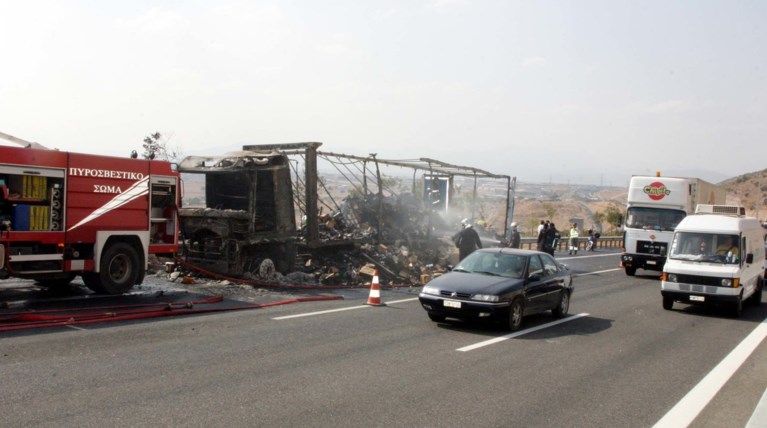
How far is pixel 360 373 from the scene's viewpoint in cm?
859

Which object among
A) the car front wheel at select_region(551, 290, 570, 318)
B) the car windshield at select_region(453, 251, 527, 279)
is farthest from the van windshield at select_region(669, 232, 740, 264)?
the car windshield at select_region(453, 251, 527, 279)

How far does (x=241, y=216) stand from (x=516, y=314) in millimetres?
7484

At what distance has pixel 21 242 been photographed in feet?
42.4

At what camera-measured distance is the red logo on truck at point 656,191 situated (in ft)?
80.7

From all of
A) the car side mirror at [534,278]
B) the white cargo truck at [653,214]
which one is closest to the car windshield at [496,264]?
the car side mirror at [534,278]

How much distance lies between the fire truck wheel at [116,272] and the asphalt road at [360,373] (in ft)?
10.2

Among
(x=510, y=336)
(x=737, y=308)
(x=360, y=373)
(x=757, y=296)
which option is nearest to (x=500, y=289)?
(x=510, y=336)

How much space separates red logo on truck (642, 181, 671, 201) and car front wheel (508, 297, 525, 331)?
46.5ft

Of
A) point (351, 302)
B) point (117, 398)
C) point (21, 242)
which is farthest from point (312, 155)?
point (117, 398)

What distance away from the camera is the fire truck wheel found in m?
14.1

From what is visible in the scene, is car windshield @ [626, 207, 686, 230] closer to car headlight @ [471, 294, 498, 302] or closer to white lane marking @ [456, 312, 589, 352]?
white lane marking @ [456, 312, 589, 352]

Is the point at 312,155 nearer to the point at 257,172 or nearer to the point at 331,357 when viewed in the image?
the point at 257,172

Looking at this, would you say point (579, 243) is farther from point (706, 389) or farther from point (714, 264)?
point (706, 389)

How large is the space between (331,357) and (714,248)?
1120 centimetres
